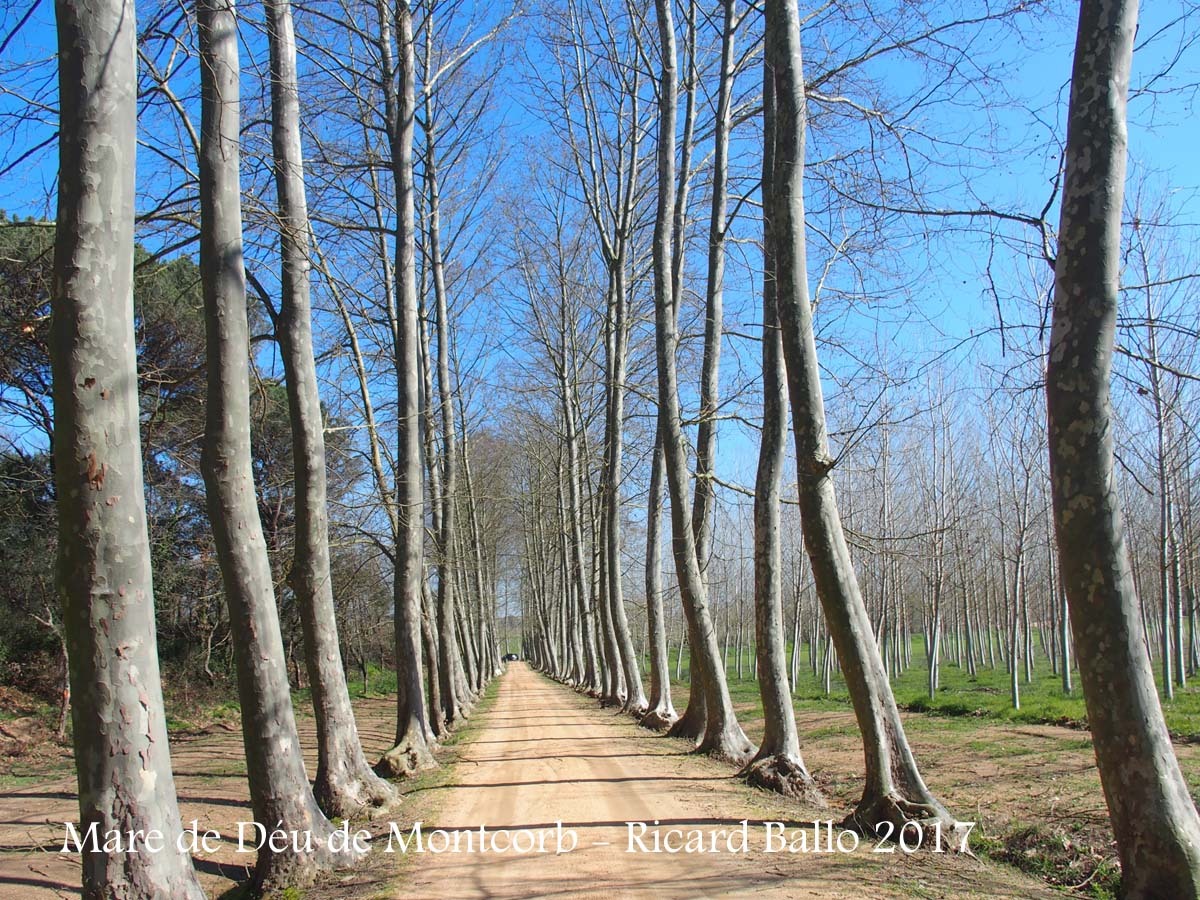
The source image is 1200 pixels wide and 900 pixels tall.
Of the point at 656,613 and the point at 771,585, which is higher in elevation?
the point at 771,585

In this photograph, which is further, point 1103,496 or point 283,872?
point 283,872

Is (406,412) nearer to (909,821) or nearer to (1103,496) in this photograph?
(909,821)

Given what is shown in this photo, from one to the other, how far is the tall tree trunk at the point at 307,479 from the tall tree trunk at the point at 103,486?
3.55m

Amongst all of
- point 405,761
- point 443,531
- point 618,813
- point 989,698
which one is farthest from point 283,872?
point 989,698

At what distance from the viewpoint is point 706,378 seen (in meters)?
12.5

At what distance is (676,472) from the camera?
1173 cm

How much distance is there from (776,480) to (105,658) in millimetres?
6704

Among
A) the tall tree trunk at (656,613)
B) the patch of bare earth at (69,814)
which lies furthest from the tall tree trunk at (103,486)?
the tall tree trunk at (656,613)

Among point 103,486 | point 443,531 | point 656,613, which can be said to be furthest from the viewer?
point 443,531

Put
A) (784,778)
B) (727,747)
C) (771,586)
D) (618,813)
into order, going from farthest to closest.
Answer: (727,747) < (771,586) < (784,778) < (618,813)

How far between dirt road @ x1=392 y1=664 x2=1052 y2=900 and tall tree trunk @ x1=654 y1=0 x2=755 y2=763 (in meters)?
0.77

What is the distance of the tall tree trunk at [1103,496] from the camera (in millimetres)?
3967

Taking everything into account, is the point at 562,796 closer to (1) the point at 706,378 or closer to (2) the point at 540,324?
(1) the point at 706,378

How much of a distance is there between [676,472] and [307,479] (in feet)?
17.5
